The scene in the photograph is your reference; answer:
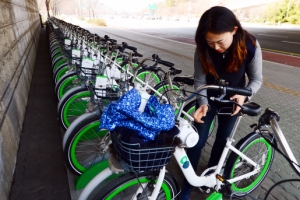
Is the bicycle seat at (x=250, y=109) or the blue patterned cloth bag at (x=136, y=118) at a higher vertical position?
the blue patterned cloth bag at (x=136, y=118)

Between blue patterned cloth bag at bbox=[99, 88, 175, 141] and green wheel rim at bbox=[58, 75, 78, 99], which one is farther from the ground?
blue patterned cloth bag at bbox=[99, 88, 175, 141]

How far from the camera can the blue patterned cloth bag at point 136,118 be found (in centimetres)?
128

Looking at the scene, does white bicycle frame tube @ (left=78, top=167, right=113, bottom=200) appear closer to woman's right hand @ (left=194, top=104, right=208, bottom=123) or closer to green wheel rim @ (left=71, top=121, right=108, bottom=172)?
woman's right hand @ (left=194, top=104, right=208, bottom=123)

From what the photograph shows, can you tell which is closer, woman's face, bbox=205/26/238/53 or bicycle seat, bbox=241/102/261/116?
woman's face, bbox=205/26/238/53

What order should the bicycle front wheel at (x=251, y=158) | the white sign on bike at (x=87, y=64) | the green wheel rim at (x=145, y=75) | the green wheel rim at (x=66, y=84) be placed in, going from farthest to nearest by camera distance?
the green wheel rim at (x=145, y=75) < the green wheel rim at (x=66, y=84) < the white sign on bike at (x=87, y=64) < the bicycle front wheel at (x=251, y=158)

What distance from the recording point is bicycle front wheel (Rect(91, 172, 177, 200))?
1476mm

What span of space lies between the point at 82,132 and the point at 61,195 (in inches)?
26.6

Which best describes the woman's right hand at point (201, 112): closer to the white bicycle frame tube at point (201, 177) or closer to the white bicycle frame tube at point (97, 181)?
the white bicycle frame tube at point (201, 177)

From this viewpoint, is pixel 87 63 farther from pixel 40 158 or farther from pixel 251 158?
pixel 251 158

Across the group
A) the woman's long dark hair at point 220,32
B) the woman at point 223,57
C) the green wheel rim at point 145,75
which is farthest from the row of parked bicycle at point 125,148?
the green wheel rim at point 145,75

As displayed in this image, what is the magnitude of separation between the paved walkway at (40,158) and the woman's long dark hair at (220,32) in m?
1.94

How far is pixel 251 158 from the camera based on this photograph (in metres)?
2.24

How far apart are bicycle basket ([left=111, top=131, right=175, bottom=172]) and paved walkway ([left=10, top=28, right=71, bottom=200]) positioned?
4.61 feet

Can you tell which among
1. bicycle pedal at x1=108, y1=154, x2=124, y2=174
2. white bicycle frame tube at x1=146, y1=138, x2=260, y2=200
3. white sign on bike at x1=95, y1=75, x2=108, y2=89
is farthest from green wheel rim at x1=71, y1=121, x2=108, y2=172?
white bicycle frame tube at x1=146, y1=138, x2=260, y2=200
